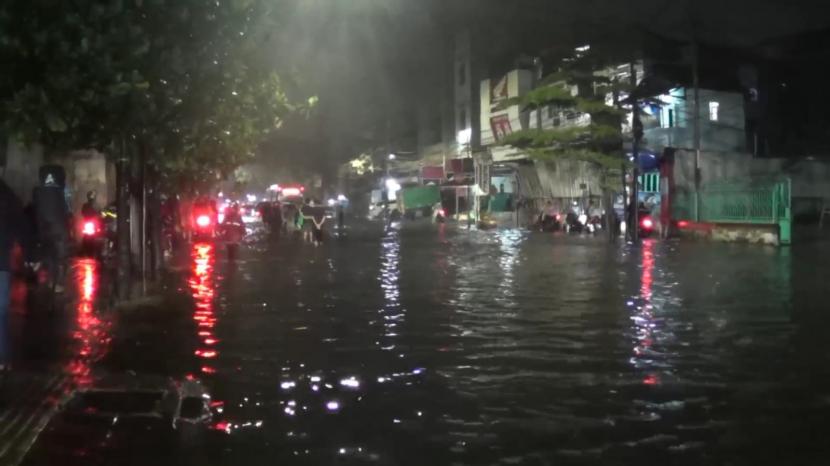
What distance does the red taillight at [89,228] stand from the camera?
18825 mm

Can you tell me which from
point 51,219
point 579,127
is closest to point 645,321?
point 51,219

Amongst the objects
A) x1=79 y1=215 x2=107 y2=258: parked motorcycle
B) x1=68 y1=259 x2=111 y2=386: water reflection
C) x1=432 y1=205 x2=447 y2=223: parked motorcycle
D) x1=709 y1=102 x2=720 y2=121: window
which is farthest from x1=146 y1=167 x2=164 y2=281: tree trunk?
x1=432 y1=205 x2=447 y2=223: parked motorcycle

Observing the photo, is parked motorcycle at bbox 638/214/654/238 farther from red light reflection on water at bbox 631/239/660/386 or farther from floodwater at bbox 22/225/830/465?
floodwater at bbox 22/225/830/465

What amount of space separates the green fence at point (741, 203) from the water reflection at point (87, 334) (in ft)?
62.0

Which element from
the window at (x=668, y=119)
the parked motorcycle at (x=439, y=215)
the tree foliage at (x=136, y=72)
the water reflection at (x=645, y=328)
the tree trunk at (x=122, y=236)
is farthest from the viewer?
the parked motorcycle at (x=439, y=215)

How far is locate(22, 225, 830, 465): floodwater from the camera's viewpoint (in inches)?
223

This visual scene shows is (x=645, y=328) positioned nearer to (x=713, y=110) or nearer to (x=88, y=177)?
(x=88, y=177)

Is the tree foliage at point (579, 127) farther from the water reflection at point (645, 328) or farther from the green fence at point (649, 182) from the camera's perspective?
the water reflection at point (645, 328)

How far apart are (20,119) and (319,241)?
2007 cm

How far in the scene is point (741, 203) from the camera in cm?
2631

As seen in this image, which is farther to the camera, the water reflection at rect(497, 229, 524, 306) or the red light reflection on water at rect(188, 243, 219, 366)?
the water reflection at rect(497, 229, 524, 306)

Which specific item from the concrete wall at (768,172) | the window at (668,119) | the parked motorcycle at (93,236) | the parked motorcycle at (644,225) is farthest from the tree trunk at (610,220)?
the parked motorcycle at (93,236)

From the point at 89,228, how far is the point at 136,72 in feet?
37.0

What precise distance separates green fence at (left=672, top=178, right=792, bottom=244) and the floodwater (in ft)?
28.6
